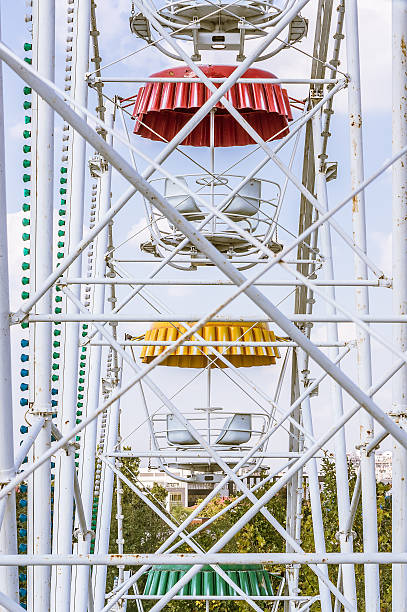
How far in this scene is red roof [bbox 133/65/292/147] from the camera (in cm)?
1078

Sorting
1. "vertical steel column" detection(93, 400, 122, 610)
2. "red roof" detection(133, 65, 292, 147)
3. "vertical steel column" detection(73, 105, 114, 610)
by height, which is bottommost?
"vertical steel column" detection(93, 400, 122, 610)

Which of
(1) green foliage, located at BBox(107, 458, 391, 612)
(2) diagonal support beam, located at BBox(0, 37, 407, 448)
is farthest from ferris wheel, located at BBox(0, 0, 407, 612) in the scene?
(1) green foliage, located at BBox(107, 458, 391, 612)

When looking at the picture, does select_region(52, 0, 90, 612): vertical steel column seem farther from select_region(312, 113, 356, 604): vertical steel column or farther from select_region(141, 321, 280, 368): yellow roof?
select_region(141, 321, 280, 368): yellow roof

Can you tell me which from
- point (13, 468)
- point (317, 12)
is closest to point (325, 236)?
point (317, 12)

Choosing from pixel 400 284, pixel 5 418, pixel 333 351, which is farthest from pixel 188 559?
pixel 333 351

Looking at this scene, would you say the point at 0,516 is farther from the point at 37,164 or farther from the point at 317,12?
the point at 317,12

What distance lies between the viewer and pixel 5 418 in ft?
18.2

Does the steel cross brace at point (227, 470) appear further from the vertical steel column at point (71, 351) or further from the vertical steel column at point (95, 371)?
the vertical steel column at point (95, 371)

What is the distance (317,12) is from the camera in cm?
1024

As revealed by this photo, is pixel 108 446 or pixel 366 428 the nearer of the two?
pixel 366 428

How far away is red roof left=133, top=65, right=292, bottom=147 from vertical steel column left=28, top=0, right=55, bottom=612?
2.64m

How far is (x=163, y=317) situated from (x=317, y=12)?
4.45 m

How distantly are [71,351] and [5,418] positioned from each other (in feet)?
10.7

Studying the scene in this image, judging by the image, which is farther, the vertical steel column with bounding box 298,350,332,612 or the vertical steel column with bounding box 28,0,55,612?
the vertical steel column with bounding box 298,350,332,612
